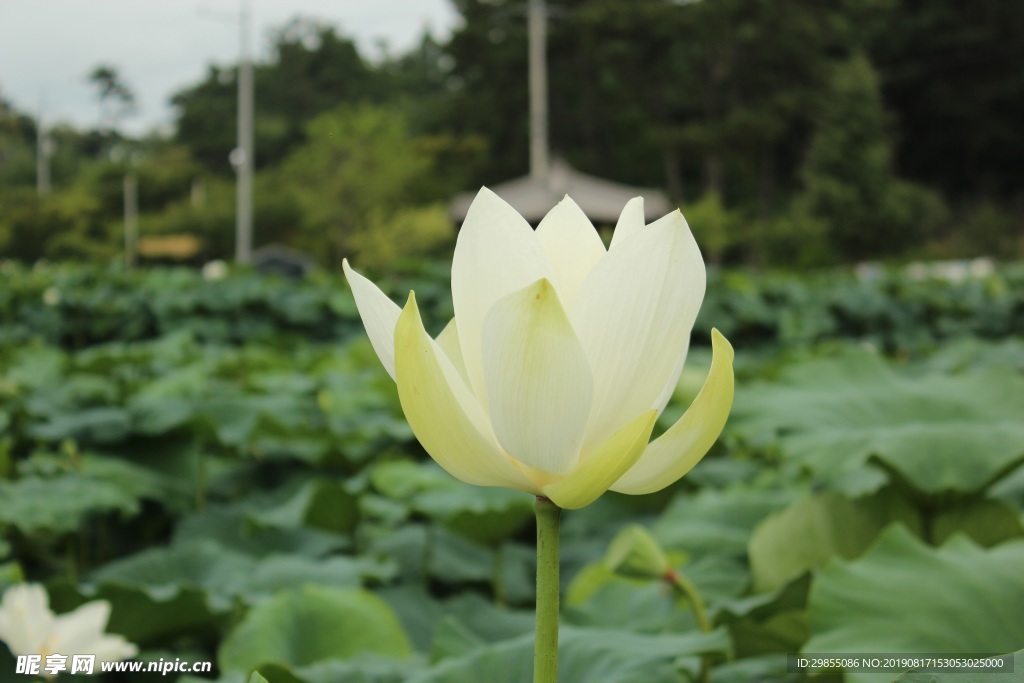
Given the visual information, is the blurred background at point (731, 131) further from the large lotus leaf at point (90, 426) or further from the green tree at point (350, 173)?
the large lotus leaf at point (90, 426)

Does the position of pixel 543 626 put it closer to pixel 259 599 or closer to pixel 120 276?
pixel 259 599

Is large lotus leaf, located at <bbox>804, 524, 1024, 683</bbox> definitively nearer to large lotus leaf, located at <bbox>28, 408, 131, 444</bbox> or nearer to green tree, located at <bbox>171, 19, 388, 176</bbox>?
large lotus leaf, located at <bbox>28, 408, 131, 444</bbox>

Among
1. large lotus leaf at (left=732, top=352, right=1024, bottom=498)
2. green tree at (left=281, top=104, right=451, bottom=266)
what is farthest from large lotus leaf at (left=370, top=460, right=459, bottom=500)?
green tree at (left=281, top=104, right=451, bottom=266)

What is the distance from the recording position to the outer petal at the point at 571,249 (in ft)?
1.56

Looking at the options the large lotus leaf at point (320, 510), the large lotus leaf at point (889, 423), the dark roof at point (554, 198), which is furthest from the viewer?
the dark roof at point (554, 198)

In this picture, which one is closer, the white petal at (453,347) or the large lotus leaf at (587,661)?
the white petal at (453,347)

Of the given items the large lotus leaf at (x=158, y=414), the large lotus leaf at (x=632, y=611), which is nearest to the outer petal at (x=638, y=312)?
the large lotus leaf at (x=632, y=611)

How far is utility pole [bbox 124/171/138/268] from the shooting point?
78.0 feet

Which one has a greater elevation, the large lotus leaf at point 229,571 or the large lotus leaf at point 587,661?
the large lotus leaf at point 587,661

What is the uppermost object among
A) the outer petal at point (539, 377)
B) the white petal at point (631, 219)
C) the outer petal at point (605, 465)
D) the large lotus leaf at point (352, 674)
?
the white petal at point (631, 219)

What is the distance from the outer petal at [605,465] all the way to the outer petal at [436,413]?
0.7 inches

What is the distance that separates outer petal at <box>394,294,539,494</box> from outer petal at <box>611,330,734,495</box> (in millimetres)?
50

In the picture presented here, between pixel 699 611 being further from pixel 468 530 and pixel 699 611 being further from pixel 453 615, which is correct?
pixel 468 530

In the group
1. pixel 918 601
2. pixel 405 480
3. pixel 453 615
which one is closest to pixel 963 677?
pixel 918 601
